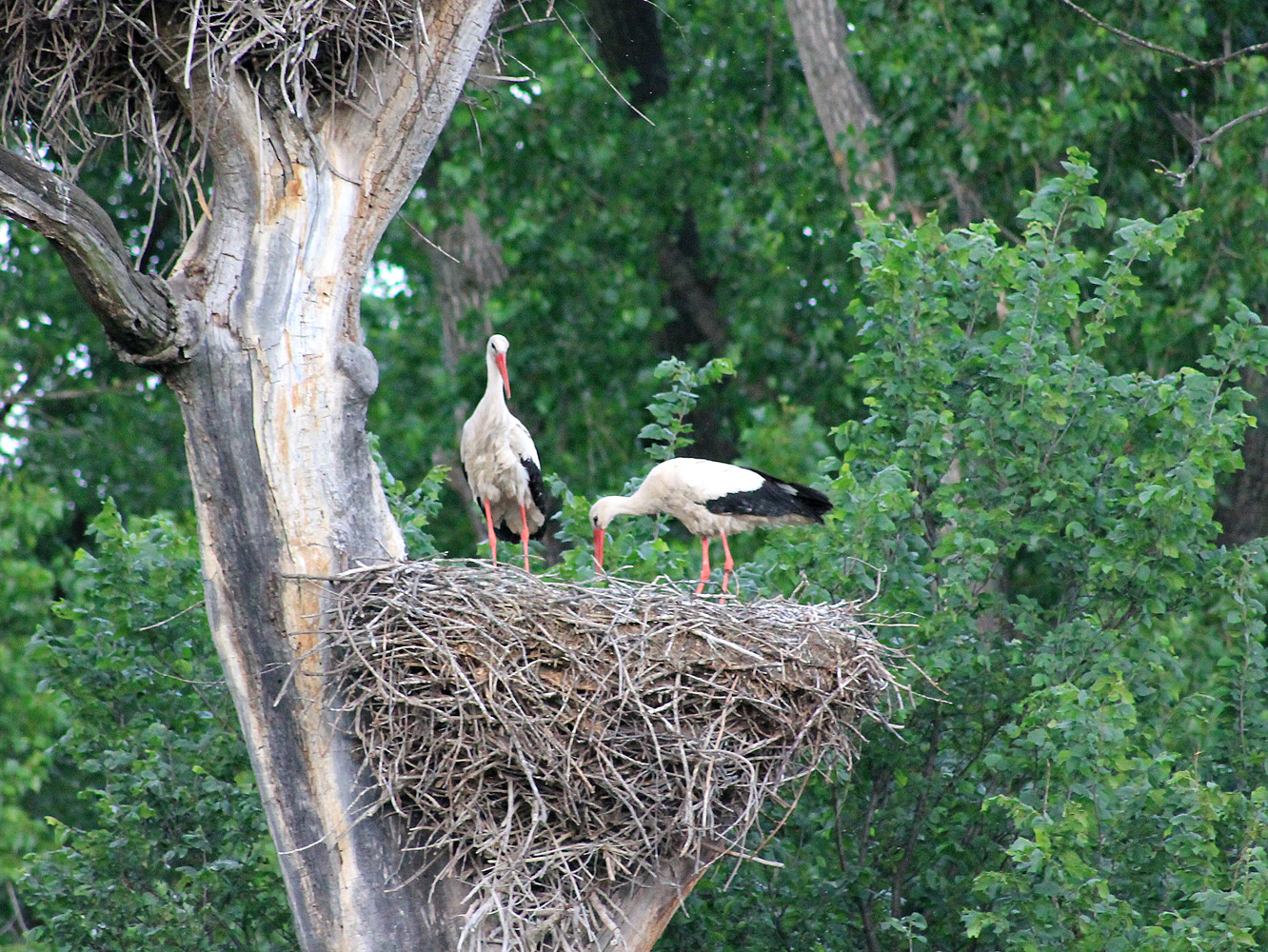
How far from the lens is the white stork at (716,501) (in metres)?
7.04

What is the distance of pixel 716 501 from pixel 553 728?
2.61 m

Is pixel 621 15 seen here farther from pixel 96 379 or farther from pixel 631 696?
pixel 631 696

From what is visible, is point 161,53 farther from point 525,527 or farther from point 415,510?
point 525,527

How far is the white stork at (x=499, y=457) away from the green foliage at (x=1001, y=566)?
1.32m

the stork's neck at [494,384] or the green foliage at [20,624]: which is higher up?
the stork's neck at [494,384]

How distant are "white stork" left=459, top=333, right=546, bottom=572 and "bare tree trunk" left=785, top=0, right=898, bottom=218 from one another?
15.7 feet

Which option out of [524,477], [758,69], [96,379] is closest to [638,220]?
[758,69]

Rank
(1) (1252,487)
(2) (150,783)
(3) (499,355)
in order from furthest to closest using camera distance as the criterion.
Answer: (1) (1252,487)
(3) (499,355)
(2) (150,783)

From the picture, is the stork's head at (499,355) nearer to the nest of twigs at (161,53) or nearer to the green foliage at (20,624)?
the nest of twigs at (161,53)

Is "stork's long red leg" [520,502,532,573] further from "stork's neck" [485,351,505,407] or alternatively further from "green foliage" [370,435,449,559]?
"stork's neck" [485,351,505,407]

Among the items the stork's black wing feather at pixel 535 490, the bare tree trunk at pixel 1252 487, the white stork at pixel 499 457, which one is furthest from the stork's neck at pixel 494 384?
the bare tree trunk at pixel 1252 487

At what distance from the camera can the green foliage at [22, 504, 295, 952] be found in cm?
695

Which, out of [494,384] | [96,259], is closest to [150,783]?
[494,384]

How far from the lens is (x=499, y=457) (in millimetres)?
7273
